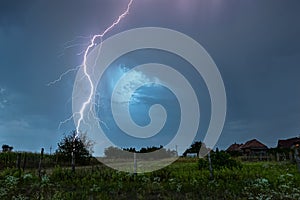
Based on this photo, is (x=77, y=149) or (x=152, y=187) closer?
(x=152, y=187)

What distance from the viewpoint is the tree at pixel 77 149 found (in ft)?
102

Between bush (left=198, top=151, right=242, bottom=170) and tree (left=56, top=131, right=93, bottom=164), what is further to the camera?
tree (left=56, top=131, right=93, bottom=164)

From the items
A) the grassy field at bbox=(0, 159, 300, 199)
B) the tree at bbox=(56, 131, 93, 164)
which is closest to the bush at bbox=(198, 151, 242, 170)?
the grassy field at bbox=(0, 159, 300, 199)

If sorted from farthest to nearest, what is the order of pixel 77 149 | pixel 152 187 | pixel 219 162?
1. pixel 77 149
2. pixel 219 162
3. pixel 152 187

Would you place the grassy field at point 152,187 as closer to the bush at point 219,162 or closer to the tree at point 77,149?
the bush at point 219,162

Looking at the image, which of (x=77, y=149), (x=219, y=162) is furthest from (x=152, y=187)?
(x=77, y=149)

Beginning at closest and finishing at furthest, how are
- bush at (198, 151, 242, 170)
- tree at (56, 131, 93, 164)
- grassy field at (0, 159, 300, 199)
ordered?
grassy field at (0, 159, 300, 199) → bush at (198, 151, 242, 170) → tree at (56, 131, 93, 164)

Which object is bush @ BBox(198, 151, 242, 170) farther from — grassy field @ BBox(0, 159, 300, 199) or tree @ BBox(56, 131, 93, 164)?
tree @ BBox(56, 131, 93, 164)

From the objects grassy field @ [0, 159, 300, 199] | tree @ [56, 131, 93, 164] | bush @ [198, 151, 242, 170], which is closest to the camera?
grassy field @ [0, 159, 300, 199]

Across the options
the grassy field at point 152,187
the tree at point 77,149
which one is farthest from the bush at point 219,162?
the tree at point 77,149

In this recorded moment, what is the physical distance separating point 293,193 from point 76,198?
26.4 feet

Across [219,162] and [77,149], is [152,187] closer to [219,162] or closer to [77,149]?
[219,162]

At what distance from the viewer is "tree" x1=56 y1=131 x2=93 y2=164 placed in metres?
30.9

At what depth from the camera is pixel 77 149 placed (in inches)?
1222
